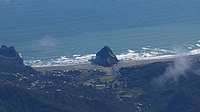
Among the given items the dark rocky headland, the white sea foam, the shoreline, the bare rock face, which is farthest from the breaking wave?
the dark rocky headland

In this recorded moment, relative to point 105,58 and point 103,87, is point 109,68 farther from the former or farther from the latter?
point 103,87

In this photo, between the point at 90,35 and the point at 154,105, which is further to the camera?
the point at 90,35

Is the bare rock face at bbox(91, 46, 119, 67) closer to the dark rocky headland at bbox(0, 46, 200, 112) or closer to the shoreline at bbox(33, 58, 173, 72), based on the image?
the dark rocky headland at bbox(0, 46, 200, 112)

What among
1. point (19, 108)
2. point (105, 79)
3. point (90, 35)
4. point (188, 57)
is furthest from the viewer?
point (90, 35)

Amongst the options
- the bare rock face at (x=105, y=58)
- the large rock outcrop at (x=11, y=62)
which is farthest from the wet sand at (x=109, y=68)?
the large rock outcrop at (x=11, y=62)

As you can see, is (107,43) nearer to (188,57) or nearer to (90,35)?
(90,35)

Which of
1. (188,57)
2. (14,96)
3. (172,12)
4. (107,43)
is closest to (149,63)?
(188,57)

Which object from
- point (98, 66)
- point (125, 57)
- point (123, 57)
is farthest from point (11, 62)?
point (125, 57)

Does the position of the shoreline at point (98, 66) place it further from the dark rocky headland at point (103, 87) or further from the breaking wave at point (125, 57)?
the breaking wave at point (125, 57)
